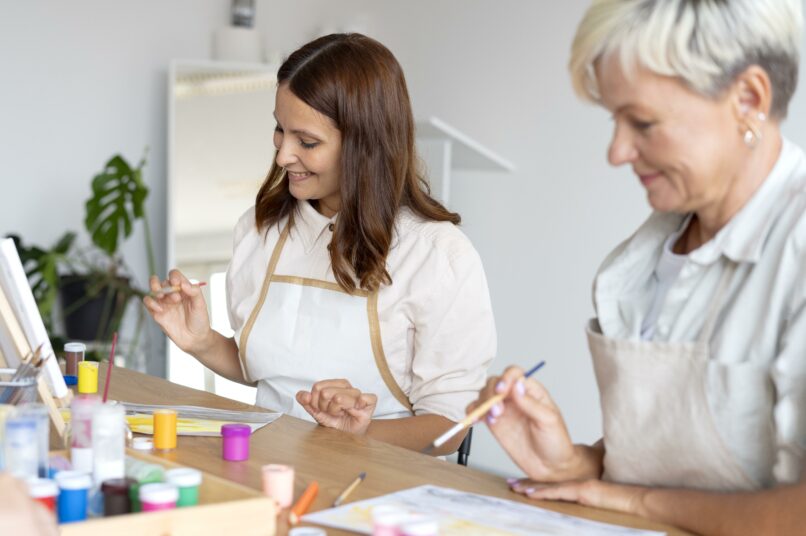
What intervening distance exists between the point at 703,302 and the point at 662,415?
172mm

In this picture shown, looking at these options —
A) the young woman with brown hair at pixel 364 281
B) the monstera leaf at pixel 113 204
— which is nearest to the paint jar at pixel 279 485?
the young woman with brown hair at pixel 364 281

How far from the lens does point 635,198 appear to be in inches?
174

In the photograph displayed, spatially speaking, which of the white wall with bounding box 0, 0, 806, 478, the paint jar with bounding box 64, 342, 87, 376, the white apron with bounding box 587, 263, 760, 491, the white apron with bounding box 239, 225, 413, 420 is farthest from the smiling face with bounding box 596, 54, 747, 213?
the white wall with bounding box 0, 0, 806, 478

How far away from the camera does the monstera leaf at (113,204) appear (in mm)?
4895

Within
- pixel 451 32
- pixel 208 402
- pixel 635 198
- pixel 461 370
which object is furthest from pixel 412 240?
pixel 451 32

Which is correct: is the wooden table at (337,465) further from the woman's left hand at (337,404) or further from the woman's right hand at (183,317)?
the woman's right hand at (183,317)

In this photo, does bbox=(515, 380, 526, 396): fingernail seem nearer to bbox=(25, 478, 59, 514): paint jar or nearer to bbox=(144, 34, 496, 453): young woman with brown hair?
bbox=(25, 478, 59, 514): paint jar

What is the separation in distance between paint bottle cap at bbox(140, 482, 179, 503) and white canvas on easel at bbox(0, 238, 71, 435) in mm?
557

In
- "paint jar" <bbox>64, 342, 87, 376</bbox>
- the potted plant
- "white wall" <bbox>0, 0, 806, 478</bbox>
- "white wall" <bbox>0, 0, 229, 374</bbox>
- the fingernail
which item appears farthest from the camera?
"white wall" <bbox>0, 0, 229, 374</bbox>

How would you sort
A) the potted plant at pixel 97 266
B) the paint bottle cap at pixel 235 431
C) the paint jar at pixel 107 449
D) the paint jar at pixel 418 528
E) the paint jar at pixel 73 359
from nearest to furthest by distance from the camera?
the paint jar at pixel 418 528
the paint jar at pixel 107 449
the paint bottle cap at pixel 235 431
the paint jar at pixel 73 359
the potted plant at pixel 97 266

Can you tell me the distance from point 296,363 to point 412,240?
379 mm

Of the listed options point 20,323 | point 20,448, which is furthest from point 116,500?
point 20,323

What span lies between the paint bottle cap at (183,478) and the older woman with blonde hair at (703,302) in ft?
1.49

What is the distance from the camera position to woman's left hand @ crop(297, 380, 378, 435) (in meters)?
2.12
